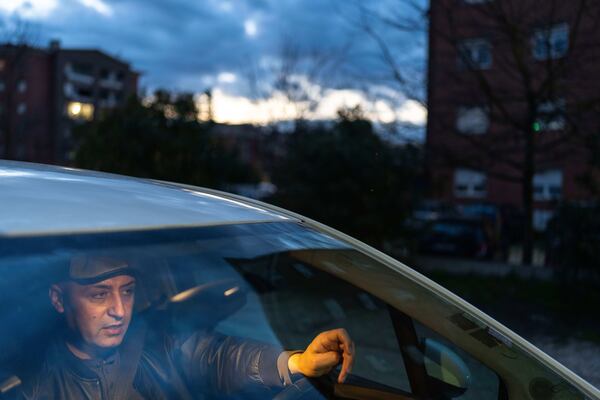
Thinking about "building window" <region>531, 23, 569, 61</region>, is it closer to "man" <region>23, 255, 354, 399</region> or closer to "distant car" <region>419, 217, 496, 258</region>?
"distant car" <region>419, 217, 496, 258</region>

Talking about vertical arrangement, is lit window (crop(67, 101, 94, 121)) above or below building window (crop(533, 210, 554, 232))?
above

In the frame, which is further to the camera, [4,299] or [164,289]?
[164,289]

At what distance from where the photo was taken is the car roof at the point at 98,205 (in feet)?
4.79

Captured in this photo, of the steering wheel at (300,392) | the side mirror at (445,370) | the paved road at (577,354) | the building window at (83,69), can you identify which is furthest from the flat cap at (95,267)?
the building window at (83,69)

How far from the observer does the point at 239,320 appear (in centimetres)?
374

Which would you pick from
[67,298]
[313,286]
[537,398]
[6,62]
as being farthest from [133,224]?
[6,62]

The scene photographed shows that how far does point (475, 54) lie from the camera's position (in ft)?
34.1

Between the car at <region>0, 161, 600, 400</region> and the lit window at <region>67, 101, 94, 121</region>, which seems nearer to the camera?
the car at <region>0, 161, 600, 400</region>

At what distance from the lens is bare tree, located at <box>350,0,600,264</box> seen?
915 cm

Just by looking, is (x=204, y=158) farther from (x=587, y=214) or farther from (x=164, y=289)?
(x=164, y=289)

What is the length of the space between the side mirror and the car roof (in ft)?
2.55

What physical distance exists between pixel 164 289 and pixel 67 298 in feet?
1.72

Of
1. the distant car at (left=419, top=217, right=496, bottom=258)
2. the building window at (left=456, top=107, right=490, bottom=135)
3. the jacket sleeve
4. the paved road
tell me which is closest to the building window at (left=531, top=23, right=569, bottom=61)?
the building window at (left=456, top=107, right=490, bottom=135)

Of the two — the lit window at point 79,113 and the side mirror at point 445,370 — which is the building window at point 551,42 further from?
the lit window at point 79,113
